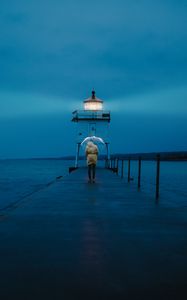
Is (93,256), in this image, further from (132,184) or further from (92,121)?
(92,121)

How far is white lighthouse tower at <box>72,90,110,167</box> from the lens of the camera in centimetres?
3347

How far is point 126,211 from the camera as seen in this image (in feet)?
26.1

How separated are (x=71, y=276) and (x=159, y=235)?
88.8 inches

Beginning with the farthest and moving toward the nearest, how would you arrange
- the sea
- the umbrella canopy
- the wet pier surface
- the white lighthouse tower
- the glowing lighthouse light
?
the glowing lighthouse light
the white lighthouse tower
the umbrella canopy
the sea
the wet pier surface

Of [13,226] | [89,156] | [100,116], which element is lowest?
[13,226]

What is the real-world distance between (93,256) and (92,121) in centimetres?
2986

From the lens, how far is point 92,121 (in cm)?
3378

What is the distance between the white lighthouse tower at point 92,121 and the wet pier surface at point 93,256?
26148 millimetres

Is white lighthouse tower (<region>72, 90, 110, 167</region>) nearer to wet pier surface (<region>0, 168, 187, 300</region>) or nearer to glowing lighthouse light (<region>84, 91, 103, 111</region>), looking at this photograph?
glowing lighthouse light (<region>84, 91, 103, 111</region>)

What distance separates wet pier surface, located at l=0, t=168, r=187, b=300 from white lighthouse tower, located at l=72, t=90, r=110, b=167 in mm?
26148

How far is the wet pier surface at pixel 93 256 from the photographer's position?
3070mm

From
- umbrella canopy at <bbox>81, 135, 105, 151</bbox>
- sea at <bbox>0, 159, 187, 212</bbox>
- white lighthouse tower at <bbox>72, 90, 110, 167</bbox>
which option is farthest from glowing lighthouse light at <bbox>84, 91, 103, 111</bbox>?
sea at <bbox>0, 159, 187, 212</bbox>

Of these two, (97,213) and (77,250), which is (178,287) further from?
(97,213)

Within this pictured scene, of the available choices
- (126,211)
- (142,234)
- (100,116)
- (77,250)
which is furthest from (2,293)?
(100,116)
